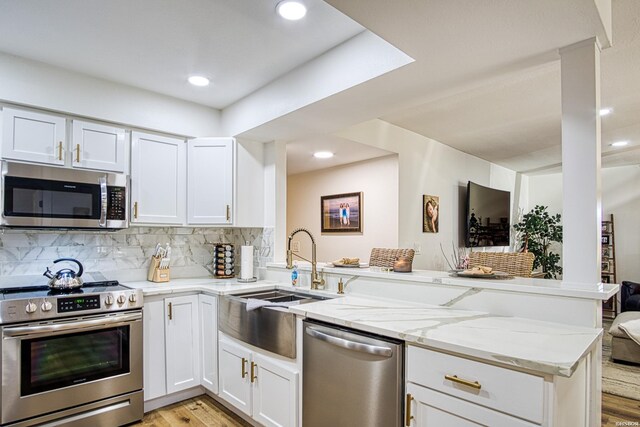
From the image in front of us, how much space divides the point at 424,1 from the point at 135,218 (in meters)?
2.51

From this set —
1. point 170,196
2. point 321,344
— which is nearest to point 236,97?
point 170,196

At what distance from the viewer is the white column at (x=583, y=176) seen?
1603 mm

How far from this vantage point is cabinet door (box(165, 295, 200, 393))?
271cm

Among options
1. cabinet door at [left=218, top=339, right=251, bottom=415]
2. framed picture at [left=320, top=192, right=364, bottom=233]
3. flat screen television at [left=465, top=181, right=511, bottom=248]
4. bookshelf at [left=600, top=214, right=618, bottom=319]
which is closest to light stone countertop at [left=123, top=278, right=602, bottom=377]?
cabinet door at [left=218, top=339, right=251, bottom=415]

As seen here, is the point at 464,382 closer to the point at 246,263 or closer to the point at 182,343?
the point at 182,343

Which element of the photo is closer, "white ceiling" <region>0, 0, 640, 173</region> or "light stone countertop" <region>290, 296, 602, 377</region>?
"light stone countertop" <region>290, 296, 602, 377</region>

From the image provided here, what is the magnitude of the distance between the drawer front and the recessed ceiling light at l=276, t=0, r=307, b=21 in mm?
1688

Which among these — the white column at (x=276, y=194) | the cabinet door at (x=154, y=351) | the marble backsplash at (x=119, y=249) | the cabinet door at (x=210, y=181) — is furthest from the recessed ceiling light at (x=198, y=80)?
the cabinet door at (x=154, y=351)

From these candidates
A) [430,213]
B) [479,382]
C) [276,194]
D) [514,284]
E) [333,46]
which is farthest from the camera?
[430,213]

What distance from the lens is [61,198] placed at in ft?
8.16

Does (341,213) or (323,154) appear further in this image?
(341,213)

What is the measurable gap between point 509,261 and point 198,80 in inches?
103

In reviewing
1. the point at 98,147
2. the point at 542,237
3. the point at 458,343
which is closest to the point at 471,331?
the point at 458,343

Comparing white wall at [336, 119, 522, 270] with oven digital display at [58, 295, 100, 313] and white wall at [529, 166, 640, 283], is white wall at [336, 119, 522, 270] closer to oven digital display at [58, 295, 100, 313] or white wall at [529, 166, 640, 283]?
oven digital display at [58, 295, 100, 313]
